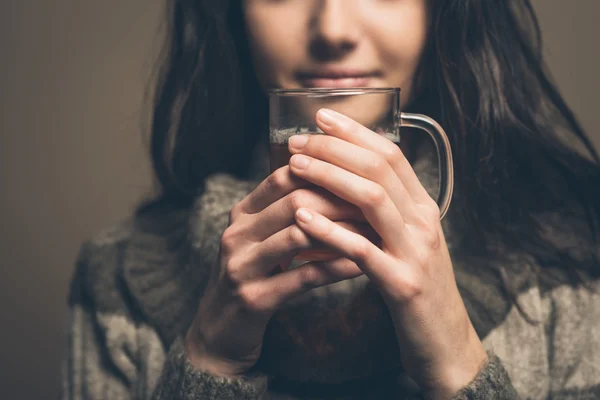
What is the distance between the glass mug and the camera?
885 mm

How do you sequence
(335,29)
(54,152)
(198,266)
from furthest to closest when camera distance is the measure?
(54,152) → (198,266) → (335,29)

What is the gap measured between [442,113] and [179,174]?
20.6 inches

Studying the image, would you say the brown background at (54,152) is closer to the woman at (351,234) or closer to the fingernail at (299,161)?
the woman at (351,234)

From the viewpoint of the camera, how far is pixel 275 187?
3.02 feet

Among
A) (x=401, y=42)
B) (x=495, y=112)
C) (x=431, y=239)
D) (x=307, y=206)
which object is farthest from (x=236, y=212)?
(x=495, y=112)

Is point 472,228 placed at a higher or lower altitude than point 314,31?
lower

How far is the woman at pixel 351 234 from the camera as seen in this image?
3.01 feet

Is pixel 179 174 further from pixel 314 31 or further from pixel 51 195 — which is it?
pixel 51 195

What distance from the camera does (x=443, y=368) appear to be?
3.18 ft

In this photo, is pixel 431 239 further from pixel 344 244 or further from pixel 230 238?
pixel 230 238

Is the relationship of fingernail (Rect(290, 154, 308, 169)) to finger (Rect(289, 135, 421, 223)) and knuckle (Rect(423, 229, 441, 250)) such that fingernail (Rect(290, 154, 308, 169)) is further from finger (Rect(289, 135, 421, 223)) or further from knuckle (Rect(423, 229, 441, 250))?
knuckle (Rect(423, 229, 441, 250))

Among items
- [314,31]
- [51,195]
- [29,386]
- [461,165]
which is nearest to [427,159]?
[461,165]

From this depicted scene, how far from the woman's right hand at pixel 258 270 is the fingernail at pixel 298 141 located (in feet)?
0.10

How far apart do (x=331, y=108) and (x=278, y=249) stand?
18cm
